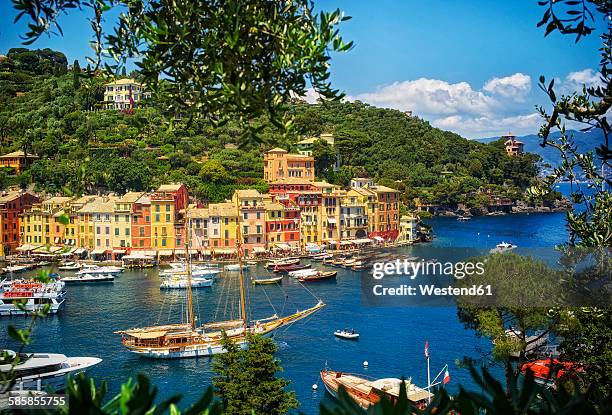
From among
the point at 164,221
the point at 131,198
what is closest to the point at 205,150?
the point at 131,198

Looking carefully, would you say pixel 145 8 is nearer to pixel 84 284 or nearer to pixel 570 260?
pixel 570 260

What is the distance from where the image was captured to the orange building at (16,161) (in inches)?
1305

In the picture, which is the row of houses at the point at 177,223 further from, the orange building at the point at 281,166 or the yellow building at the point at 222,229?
the orange building at the point at 281,166

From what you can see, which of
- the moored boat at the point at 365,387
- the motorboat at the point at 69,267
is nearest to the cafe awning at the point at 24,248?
the motorboat at the point at 69,267

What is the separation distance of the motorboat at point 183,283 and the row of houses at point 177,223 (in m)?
4.89

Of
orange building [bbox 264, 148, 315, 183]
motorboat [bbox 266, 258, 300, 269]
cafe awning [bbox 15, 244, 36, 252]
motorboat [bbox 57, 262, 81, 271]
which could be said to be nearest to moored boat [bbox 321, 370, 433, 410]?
motorboat [bbox 266, 258, 300, 269]

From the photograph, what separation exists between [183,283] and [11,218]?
11619 millimetres

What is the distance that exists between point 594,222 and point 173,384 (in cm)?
1032

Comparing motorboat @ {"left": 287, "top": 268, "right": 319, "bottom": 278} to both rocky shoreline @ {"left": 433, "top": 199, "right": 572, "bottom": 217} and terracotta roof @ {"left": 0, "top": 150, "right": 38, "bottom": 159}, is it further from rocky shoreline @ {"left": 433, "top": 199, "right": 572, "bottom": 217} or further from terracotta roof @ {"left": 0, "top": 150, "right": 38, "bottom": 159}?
rocky shoreline @ {"left": 433, "top": 199, "right": 572, "bottom": 217}

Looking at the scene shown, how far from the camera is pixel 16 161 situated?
33281 millimetres

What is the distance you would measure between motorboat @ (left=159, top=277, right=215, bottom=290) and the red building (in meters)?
10.3

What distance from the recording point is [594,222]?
3.35 m

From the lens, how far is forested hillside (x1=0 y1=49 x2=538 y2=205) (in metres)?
30.7

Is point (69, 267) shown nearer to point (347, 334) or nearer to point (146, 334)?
point (146, 334)
